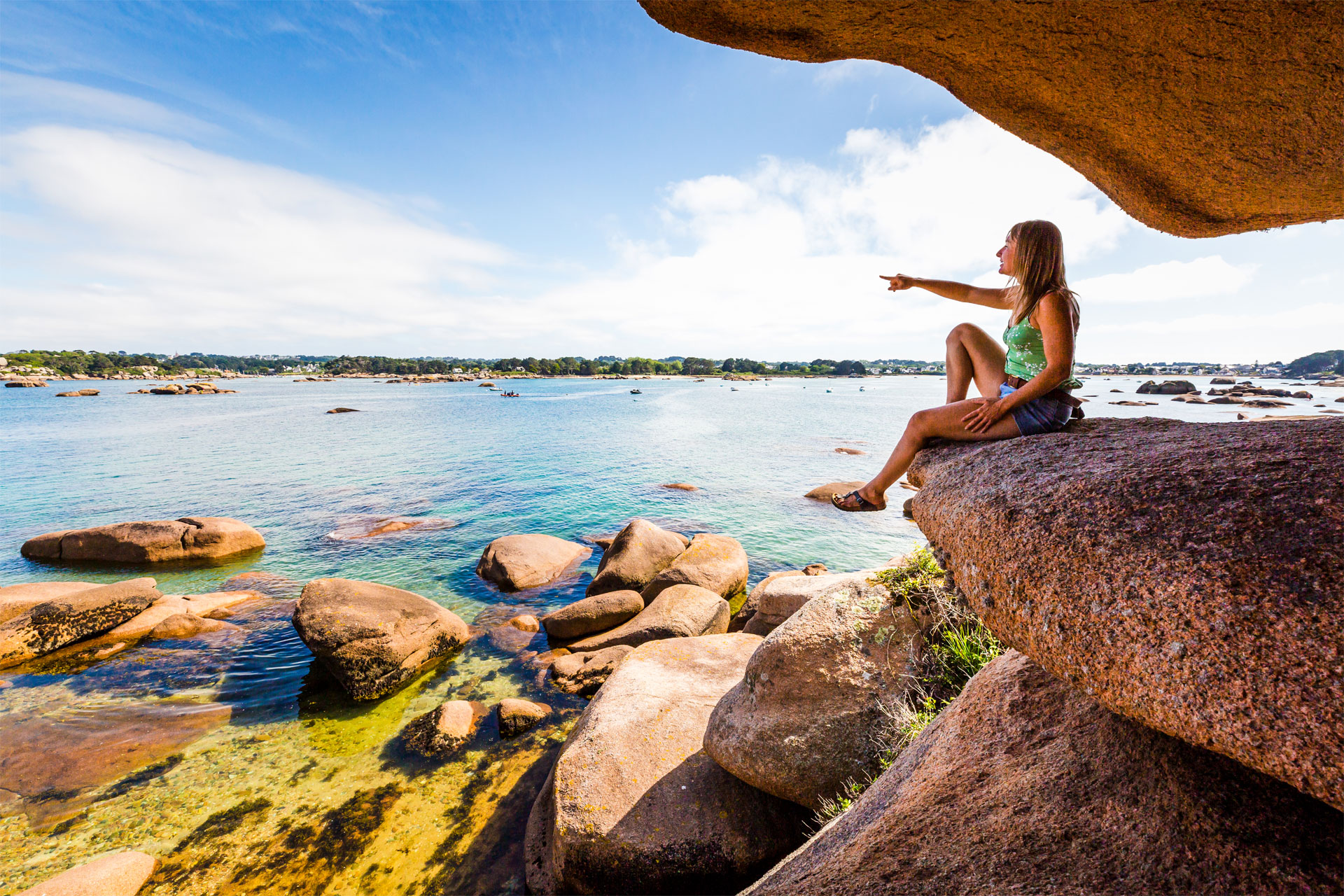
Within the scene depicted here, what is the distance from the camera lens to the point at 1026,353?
4039 mm

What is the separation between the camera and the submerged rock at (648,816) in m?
4.79

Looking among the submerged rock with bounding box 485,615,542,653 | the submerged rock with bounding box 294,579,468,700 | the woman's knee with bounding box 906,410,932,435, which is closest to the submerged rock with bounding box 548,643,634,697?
the submerged rock with bounding box 485,615,542,653

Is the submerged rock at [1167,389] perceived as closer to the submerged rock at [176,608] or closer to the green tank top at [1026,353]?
the green tank top at [1026,353]

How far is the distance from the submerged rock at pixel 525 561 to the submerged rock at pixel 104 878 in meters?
7.85

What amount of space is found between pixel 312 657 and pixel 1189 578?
12.5m

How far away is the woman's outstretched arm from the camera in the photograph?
15.7 ft

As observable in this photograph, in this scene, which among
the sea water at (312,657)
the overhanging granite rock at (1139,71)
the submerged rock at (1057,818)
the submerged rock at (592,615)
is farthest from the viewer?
the submerged rock at (592,615)

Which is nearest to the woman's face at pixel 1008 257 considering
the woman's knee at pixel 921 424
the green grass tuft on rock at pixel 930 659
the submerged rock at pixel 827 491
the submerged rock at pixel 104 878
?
the woman's knee at pixel 921 424

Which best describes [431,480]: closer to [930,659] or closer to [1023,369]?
[930,659]

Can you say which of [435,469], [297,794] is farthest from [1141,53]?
[435,469]

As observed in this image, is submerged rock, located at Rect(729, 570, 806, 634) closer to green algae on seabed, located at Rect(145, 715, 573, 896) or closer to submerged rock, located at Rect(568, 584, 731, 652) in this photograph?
submerged rock, located at Rect(568, 584, 731, 652)

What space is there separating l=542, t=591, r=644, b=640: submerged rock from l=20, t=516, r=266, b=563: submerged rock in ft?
38.4

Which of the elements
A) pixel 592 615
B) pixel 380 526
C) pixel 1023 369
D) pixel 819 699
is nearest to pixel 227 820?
pixel 592 615

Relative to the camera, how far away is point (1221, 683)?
6.21 ft
